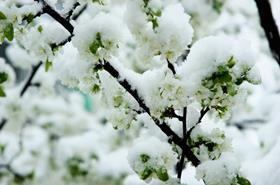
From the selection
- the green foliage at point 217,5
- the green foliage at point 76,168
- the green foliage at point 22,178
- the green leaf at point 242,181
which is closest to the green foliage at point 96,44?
the green leaf at point 242,181

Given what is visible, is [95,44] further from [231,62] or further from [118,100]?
[231,62]

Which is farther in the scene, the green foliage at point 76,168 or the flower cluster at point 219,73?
the green foliage at point 76,168

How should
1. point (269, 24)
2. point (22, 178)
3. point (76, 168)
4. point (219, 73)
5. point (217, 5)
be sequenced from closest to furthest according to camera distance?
1. point (219, 73)
2. point (269, 24)
3. point (217, 5)
4. point (22, 178)
5. point (76, 168)

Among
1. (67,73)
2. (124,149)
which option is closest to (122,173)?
Answer: (124,149)

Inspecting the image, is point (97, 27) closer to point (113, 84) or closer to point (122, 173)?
point (113, 84)

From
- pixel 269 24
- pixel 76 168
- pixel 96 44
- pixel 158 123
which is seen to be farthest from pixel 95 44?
pixel 76 168

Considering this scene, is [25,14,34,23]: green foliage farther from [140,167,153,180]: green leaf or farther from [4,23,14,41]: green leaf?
[140,167,153,180]: green leaf

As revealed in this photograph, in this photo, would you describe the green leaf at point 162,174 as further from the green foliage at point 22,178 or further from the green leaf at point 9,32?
the green foliage at point 22,178

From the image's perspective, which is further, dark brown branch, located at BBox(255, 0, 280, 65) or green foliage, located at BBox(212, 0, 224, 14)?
green foliage, located at BBox(212, 0, 224, 14)

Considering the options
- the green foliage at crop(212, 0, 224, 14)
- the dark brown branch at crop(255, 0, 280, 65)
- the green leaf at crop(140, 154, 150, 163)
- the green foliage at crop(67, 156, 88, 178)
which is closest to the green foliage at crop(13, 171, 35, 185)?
the green foliage at crop(67, 156, 88, 178)
